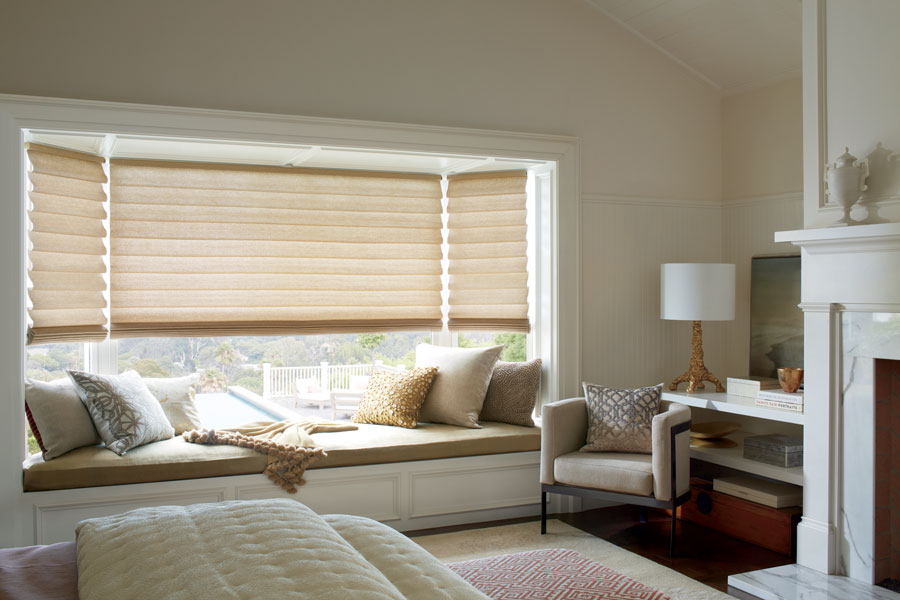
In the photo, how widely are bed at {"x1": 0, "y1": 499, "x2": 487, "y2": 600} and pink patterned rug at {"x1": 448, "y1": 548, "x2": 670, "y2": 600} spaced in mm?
798

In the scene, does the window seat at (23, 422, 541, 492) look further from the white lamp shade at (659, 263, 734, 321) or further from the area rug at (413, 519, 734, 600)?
the white lamp shade at (659, 263, 734, 321)

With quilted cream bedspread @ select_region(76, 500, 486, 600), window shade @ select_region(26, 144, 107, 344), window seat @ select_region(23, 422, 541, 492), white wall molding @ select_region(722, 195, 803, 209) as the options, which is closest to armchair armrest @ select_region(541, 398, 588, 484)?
window seat @ select_region(23, 422, 541, 492)

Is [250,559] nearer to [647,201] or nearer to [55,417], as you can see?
[55,417]

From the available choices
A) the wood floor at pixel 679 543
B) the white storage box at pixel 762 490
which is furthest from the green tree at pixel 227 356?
the white storage box at pixel 762 490

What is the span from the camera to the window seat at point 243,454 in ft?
12.1

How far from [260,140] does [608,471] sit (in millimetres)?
2573

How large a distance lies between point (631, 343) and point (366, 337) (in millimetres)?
1806

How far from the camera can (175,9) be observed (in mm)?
3934

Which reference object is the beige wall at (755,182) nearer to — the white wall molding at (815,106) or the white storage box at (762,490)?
the white storage box at (762,490)

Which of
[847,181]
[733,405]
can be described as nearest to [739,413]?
[733,405]

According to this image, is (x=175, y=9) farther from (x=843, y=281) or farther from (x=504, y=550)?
(x=843, y=281)

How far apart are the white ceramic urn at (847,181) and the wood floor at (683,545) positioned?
1.77 metres

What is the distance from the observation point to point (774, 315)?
4887mm

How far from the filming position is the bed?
65.8 inches
